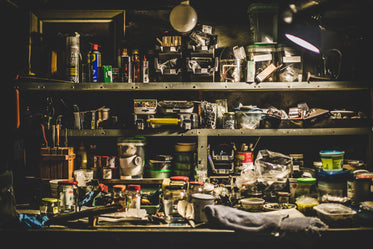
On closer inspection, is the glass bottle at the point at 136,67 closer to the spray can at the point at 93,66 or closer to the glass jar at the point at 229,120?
the spray can at the point at 93,66

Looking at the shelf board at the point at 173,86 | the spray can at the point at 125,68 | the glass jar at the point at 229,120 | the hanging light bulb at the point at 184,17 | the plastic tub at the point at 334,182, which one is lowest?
the plastic tub at the point at 334,182

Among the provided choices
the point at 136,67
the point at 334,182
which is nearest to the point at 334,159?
the point at 334,182

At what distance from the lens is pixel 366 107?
342 centimetres

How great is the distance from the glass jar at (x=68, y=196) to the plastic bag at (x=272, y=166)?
1.90 metres

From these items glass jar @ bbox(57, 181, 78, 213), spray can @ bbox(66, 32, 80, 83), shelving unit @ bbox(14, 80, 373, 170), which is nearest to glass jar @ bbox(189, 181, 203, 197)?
shelving unit @ bbox(14, 80, 373, 170)

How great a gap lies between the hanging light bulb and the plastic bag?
5.48ft

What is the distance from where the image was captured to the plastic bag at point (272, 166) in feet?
9.73

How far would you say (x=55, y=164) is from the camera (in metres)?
2.81

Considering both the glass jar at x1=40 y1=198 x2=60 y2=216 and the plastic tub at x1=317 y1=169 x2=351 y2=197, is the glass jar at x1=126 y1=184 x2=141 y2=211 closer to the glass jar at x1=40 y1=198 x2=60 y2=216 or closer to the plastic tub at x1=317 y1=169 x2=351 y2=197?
the glass jar at x1=40 y1=198 x2=60 y2=216

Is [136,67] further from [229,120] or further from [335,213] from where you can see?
[335,213]

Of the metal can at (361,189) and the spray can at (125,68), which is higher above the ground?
the spray can at (125,68)

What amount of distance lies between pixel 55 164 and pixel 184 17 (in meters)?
2.09

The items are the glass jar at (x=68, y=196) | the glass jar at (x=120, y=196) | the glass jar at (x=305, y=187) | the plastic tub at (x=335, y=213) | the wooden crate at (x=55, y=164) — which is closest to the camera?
the plastic tub at (x=335, y=213)

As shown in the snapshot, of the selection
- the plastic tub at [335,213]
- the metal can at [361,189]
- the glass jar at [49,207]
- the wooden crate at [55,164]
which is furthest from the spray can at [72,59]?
the metal can at [361,189]
